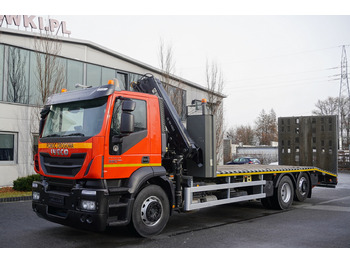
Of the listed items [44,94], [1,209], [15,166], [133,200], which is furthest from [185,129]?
[15,166]

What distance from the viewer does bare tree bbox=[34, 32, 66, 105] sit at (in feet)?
50.9

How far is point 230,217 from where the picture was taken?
8789mm

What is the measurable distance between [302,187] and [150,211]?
21.0 ft

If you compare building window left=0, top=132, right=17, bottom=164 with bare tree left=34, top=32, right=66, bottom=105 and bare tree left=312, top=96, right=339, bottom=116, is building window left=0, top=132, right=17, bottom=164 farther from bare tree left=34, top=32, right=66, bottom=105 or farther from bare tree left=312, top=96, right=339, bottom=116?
bare tree left=312, top=96, right=339, bottom=116

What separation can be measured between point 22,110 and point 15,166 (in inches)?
102

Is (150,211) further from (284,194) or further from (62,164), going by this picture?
(284,194)

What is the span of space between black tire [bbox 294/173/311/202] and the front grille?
726cm

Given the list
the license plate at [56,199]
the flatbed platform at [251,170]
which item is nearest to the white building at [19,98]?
the flatbed platform at [251,170]

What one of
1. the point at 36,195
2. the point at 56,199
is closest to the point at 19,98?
the point at 36,195

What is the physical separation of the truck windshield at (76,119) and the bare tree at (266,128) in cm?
6871

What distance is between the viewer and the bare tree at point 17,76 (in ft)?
51.9

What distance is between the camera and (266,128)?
75875 millimetres

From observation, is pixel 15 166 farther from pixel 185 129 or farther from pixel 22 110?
pixel 185 129

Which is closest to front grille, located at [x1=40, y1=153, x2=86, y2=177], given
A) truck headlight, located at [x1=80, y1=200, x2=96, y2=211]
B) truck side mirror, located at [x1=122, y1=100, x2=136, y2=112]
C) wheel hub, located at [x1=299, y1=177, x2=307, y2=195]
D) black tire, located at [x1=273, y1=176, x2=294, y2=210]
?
truck headlight, located at [x1=80, y1=200, x2=96, y2=211]
